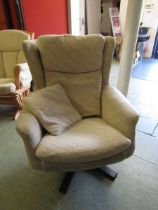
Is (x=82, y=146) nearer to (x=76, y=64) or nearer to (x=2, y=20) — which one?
(x=76, y=64)

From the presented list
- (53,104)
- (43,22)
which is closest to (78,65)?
(53,104)

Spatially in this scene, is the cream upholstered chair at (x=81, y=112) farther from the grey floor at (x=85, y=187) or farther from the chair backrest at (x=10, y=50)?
the chair backrest at (x=10, y=50)

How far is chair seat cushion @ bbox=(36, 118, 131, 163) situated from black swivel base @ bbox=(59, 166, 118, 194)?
39cm

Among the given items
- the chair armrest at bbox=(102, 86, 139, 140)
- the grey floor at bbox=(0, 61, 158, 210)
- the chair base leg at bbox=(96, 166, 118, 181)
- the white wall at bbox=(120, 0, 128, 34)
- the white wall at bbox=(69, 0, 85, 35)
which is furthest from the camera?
the white wall at bbox=(120, 0, 128, 34)

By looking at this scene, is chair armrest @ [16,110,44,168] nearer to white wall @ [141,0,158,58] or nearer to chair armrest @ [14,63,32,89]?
chair armrest @ [14,63,32,89]

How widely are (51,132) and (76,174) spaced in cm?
49

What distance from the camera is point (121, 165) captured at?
1455mm

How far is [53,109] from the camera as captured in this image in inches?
48.6

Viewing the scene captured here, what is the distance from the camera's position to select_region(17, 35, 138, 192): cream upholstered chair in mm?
974

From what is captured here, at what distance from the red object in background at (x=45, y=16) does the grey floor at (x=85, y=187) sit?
2250 millimetres

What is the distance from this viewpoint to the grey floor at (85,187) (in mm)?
1157

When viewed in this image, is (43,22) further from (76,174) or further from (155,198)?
(155,198)

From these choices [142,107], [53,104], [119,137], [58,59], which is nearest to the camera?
[119,137]

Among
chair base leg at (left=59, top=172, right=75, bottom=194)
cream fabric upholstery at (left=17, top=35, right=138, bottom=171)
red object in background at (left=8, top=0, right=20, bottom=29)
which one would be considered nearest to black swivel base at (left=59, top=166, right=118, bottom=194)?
chair base leg at (left=59, top=172, right=75, bottom=194)
